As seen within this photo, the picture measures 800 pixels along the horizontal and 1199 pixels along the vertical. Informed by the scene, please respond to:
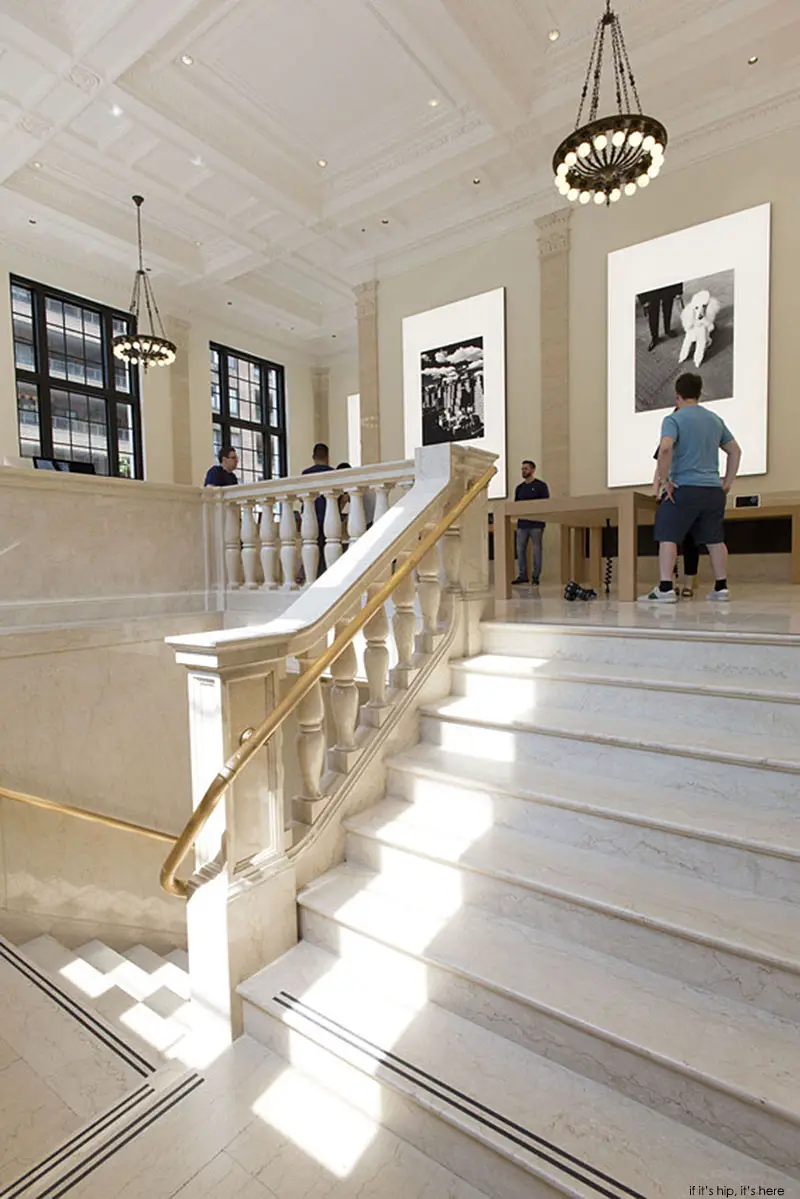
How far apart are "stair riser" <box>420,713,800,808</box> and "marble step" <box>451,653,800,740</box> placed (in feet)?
0.60

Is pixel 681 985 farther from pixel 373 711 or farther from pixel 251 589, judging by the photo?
Result: pixel 251 589

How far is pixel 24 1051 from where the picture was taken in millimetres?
2355

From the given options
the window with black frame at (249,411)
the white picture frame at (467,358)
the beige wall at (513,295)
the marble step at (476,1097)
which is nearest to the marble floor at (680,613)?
the marble step at (476,1097)

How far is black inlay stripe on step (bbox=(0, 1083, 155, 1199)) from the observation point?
1.72 meters

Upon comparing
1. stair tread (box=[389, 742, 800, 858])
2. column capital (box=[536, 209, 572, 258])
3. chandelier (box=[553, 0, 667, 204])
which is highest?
column capital (box=[536, 209, 572, 258])

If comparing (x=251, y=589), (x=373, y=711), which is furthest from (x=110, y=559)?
(x=373, y=711)

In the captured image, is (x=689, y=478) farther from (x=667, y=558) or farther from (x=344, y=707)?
(x=344, y=707)

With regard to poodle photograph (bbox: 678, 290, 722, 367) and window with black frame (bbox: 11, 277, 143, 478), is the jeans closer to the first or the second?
poodle photograph (bbox: 678, 290, 722, 367)

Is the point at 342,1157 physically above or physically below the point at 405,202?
below

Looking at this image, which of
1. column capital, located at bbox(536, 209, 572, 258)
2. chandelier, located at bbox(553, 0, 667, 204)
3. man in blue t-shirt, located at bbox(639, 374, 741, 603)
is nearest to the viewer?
man in blue t-shirt, located at bbox(639, 374, 741, 603)

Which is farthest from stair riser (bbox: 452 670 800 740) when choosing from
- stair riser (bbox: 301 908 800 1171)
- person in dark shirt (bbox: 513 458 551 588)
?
person in dark shirt (bbox: 513 458 551 588)

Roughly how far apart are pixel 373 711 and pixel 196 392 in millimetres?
10367

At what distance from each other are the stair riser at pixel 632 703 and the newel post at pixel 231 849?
118 cm

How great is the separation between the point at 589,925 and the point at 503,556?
3348mm
